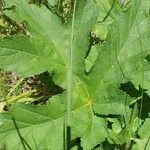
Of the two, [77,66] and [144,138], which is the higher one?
[77,66]

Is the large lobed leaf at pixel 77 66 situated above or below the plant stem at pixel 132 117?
above

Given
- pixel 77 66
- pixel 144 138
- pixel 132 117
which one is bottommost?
pixel 144 138

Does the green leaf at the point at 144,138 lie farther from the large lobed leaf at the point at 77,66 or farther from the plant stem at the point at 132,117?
the large lobed leaf at the point at 77,66

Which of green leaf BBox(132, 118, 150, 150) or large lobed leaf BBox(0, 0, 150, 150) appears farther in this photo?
green leaf BBox(132, 118, 150, 150)

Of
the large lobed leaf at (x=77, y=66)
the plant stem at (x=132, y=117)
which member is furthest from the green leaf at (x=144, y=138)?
the large lobed leaf at (x=77, y=66)

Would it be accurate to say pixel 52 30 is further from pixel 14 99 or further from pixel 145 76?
pixel 14 99

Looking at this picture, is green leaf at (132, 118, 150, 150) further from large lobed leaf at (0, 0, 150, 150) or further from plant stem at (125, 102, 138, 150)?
large lobed leaf at (0, 0, 150, 150)

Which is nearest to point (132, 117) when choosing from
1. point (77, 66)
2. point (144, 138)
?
point (144, 138)

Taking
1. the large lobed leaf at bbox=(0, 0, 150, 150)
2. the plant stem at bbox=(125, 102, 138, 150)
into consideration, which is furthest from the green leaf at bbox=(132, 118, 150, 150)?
the large lobed leaf at bbox=(0, 0, 150, 150)

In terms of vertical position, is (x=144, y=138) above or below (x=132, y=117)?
below

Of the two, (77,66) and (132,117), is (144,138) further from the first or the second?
(77,66)

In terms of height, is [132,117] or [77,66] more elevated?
[77,66]

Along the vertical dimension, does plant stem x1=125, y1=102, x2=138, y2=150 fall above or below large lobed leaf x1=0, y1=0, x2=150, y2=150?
below
